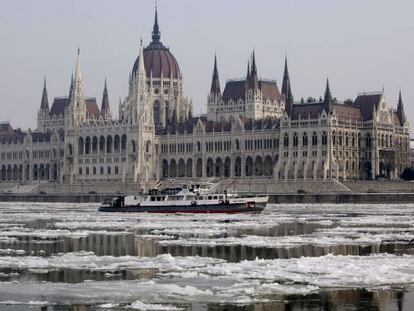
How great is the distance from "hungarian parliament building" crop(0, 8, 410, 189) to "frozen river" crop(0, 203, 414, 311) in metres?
83.2

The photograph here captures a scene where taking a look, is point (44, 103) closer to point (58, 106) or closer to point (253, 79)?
point (58, 106)

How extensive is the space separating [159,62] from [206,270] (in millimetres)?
142876

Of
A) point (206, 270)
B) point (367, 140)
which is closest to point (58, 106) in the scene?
point (367, 140)

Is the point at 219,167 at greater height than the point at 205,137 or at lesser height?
lesser

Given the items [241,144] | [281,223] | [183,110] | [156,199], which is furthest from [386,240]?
[183,110]

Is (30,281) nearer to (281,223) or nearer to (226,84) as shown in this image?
(281,223)

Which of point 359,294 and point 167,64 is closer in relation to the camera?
point 359,294

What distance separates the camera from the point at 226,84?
164 m

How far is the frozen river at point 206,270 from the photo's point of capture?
78.0ft

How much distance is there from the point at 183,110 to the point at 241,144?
32886mm

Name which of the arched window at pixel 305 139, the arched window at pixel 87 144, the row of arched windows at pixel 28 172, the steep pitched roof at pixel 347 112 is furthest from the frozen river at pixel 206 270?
the row of arched windows at pixel 28 172

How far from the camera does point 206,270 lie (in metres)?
29.4

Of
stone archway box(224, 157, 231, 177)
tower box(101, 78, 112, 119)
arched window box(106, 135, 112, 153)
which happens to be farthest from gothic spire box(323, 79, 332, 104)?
tower box(101, 78, 112, 119)

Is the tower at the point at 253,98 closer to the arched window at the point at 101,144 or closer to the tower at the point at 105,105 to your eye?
the arched window at the point at 101,144
